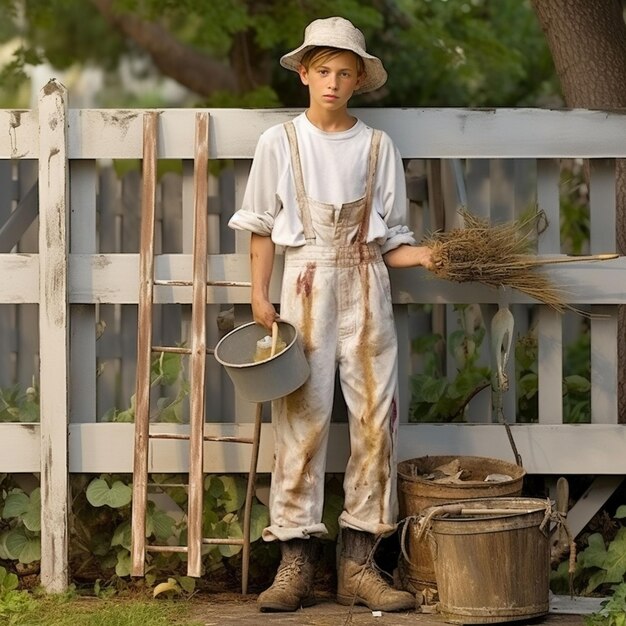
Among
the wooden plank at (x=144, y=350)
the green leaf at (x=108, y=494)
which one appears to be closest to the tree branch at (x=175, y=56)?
the wooden plank at (x=144, y=350)

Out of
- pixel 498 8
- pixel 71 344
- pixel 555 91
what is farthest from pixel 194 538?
pixel 555 91

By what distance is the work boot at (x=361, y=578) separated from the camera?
184 inches

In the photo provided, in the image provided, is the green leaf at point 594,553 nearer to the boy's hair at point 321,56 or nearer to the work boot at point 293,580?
the work boot at point 293,580

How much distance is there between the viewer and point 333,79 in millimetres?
4605

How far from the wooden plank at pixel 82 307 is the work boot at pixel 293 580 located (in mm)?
1035

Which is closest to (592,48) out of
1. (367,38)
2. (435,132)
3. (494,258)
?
(435,132)

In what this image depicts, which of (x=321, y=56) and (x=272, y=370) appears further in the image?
(x=321, y=56)

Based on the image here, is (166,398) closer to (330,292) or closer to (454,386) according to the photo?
(330,292)

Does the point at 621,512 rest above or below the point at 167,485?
below

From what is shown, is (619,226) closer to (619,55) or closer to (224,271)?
(619,55)

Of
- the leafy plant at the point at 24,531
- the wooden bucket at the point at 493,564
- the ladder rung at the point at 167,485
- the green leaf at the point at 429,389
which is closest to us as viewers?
the wooden bucket at the point at 493,564

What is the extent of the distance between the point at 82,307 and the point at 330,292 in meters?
1.05

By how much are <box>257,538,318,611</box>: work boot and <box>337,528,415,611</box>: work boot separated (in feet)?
0.40

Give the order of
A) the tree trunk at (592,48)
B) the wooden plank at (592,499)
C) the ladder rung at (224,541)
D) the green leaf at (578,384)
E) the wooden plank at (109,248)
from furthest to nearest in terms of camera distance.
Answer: the wooden plank at (109,248)
the green leaf at (578,384)
the tree trunk at (592,48)
the wooden plank at (592,499)
the ladder rung at (224,541)
